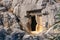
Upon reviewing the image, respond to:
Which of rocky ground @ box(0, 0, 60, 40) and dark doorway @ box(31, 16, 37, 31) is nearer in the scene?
rocky ground @ box(0, 0, 60, 40)

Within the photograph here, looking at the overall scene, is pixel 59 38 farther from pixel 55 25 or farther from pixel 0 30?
pixel 0 30

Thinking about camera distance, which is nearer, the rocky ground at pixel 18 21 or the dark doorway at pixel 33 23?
the rocky ground at pixel 18 21

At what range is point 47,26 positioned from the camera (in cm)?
1627

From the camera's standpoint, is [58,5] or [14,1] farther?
[14,1]

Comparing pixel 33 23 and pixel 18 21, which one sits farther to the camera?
pixel 33 23

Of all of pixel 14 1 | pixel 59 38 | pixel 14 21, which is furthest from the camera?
pixel 14 1

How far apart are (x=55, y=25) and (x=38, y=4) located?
107 inches

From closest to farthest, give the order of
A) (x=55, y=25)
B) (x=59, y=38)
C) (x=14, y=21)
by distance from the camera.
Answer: (x=59, y=38), (x=55, y=25), (x=14, y=21)

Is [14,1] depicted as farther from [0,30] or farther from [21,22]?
[0,30]

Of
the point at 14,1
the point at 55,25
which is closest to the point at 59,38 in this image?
the point at 55,25

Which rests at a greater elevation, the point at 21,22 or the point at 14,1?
the point at 14,1

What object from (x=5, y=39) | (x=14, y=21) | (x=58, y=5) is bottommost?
(x=5, y=39)

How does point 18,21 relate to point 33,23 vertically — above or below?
above

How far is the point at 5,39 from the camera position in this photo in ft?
50.7
